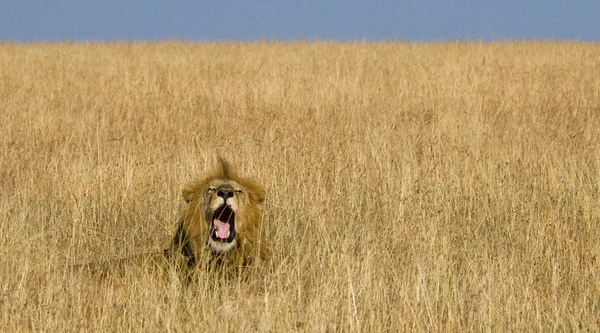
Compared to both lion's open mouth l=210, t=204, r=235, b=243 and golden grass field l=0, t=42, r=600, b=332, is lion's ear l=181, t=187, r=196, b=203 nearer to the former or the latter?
lion's open mouth l=210, t=204, r=235, b=243

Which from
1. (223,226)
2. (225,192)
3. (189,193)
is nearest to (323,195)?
(189,193)

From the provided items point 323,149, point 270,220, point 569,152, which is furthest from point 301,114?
point 270,220

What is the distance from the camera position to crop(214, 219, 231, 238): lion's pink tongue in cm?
439

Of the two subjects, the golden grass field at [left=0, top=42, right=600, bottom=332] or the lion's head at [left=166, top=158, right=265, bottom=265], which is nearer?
the golden grass field at [left=0, top=42, right=600, bottom=332]

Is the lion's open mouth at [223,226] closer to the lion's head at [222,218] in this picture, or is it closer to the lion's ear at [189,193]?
the lion's head at [222,218]

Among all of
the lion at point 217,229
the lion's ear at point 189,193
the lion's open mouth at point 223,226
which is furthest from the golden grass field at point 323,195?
the lion's ear at point 189,193

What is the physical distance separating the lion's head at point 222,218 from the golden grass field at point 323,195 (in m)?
0.16

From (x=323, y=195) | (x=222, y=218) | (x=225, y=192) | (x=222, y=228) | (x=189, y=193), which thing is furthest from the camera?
(x=323, y=195)

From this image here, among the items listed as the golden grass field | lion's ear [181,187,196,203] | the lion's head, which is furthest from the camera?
lion's ear [181,187,196,203]

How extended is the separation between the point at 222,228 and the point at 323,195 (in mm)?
1865

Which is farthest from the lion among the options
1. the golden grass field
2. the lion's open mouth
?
the golden grass field

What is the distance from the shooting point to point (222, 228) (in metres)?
4.41

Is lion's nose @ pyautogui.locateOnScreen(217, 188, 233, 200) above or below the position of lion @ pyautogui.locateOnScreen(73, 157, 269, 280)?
above

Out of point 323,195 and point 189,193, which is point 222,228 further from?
point 323,195
